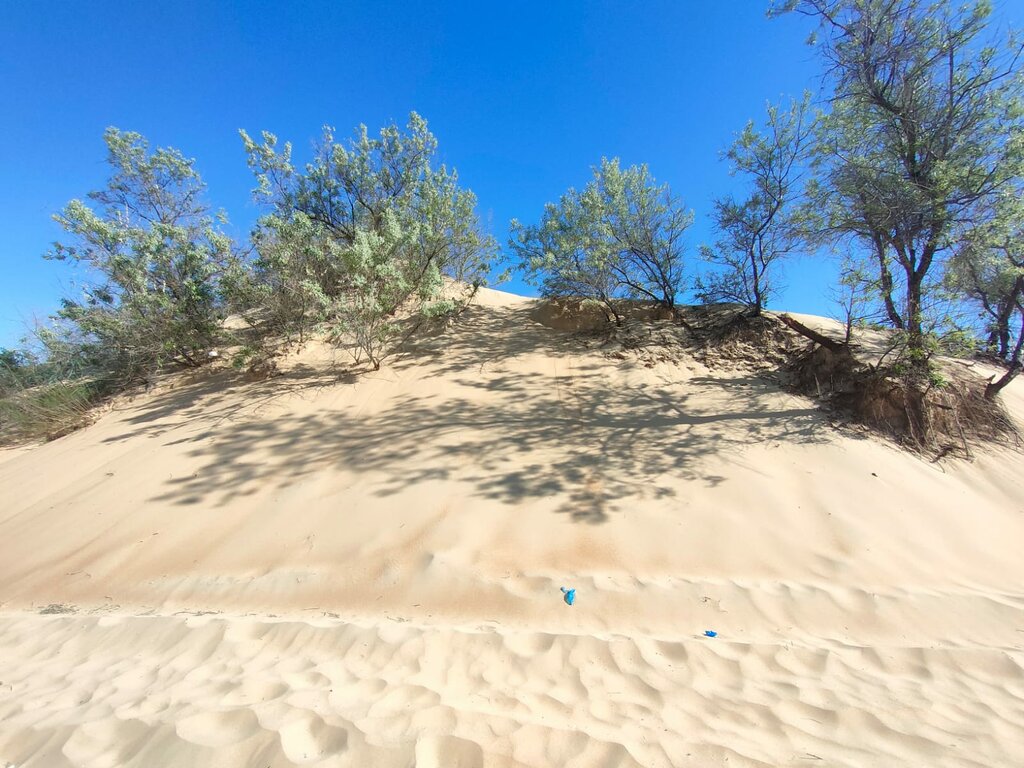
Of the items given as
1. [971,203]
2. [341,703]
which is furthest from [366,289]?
[971,203]

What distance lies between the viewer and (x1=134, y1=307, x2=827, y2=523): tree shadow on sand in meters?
4.59

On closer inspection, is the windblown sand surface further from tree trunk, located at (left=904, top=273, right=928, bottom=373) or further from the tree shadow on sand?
tree trunk, located at (left=904, top=273, right=928, bottom=373)

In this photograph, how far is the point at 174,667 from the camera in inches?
98.1

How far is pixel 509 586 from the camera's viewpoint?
10.7 feet

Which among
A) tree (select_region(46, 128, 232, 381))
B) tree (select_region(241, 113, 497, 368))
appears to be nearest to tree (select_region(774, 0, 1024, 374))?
tree (select_region(241, 113, 497, 368))

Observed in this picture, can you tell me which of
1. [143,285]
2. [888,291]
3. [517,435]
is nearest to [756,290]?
[888,291]

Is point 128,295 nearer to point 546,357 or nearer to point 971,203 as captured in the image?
point 546,357

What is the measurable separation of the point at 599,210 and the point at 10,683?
8.51 m

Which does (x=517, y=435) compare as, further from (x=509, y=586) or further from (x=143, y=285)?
(x=143, y=285)

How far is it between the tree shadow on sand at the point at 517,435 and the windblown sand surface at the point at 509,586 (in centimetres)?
4

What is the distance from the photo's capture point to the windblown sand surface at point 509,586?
6.36ft

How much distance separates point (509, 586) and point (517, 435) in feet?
7.76

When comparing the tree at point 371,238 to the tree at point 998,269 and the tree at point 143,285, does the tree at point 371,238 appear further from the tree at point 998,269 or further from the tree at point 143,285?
the tree at point 998,269

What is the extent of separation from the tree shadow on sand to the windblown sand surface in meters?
0.04
